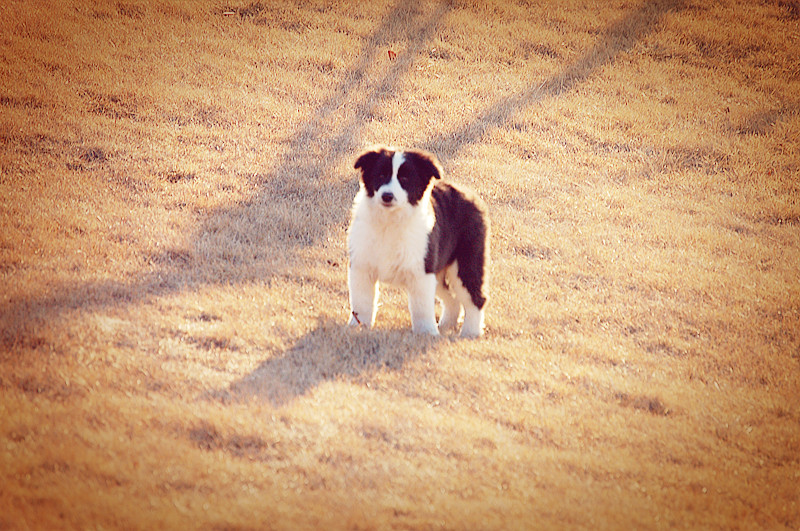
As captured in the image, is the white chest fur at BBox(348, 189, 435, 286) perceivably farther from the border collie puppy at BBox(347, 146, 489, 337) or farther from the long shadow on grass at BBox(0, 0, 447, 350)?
the long shadow on grass at BBox(0, 0, 447, 350)

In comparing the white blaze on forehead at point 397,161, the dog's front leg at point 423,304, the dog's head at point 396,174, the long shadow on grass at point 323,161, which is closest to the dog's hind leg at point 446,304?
the dog's front leg at point 423,304

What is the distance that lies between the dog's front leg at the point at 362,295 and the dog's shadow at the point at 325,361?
0.38ft

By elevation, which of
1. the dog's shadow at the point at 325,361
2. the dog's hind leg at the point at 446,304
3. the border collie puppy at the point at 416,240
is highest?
the border collie puppy at the point at 416,240

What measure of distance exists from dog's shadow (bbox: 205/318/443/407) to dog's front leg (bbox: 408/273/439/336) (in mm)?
102

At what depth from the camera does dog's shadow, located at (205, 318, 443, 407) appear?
482 centimetres

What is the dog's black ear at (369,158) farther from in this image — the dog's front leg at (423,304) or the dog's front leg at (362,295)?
the dog's front leg at (423,304)

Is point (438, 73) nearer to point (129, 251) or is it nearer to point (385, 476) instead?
point (129, 251)

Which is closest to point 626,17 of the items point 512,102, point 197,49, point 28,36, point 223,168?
point 512,102

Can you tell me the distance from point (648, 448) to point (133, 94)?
8.28m

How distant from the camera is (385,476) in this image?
4.18 metres

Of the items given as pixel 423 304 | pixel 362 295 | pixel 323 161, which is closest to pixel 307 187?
pixel 323 161

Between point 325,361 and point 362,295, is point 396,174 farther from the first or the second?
point 325,361

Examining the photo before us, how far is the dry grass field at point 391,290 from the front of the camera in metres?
4.15

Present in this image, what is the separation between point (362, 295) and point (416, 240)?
2.06 ft
